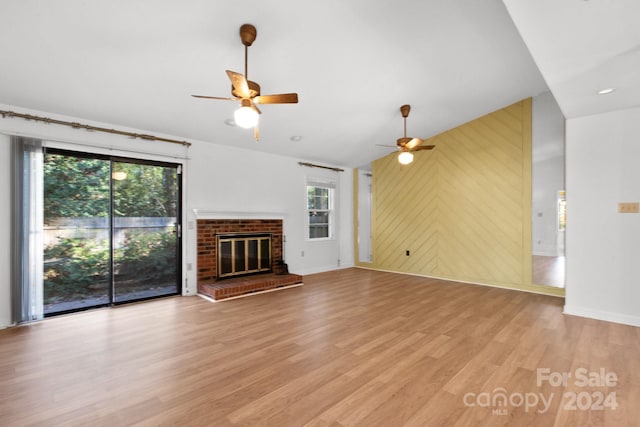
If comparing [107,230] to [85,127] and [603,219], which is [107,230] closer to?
[85,127]

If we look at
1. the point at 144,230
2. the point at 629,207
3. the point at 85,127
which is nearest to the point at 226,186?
the point at 144,230

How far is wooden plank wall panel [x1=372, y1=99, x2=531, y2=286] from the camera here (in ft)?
16.5

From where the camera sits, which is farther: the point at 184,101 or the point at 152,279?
the point at 152,279

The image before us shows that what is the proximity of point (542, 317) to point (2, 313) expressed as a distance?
618 cm

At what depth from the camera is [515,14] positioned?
1.94m

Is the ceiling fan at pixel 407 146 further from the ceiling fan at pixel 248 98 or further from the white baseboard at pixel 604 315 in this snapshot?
the white baseboard at pixel 604 315

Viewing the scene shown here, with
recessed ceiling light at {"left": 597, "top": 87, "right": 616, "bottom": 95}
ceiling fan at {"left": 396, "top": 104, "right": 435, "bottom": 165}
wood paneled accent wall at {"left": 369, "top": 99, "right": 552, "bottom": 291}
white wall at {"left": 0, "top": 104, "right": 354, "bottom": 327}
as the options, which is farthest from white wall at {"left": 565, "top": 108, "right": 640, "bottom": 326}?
white wall at {"left": 0, "top": 104, "right": 354, "bottom": 327}

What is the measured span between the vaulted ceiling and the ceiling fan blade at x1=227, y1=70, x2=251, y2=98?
2.07ft

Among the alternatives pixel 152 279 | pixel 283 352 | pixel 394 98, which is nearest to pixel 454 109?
pixel 394 98

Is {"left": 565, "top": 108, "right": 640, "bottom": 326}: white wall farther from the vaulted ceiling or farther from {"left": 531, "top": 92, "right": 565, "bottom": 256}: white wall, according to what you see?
{"left": 531, "top": 92, "right": 565, "bottom": 256}: white wall

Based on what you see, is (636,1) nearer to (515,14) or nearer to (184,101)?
(515,14)

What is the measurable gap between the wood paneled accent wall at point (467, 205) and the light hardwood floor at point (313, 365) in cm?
131

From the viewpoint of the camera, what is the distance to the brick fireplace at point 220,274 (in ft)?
14.9

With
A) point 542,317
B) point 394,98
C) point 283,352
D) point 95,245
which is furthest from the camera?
point 394,98
